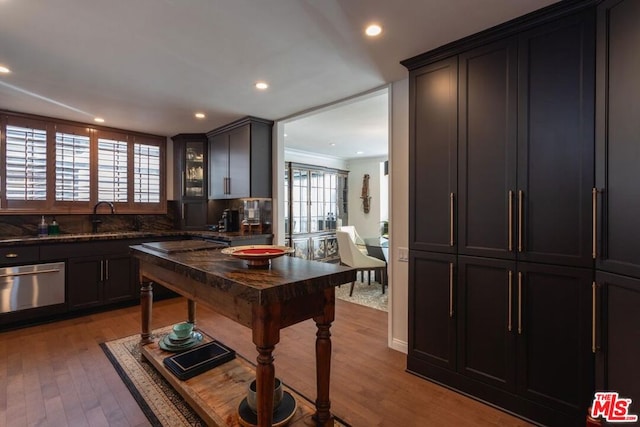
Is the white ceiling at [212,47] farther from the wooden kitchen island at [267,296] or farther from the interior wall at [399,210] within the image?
the wooden kitchen island at [267,296]

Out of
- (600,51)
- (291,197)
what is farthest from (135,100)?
(600,51)

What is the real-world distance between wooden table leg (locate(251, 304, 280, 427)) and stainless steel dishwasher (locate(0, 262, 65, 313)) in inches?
140

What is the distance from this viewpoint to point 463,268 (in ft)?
7.22

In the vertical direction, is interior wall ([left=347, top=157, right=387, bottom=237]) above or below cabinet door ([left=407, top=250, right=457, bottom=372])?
above

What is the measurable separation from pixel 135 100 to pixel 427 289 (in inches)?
140

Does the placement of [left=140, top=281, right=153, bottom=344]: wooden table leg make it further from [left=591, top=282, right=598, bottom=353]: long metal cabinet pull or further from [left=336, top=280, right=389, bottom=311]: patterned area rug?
[left=591, top=282, right=598, bottom=353]: long metal cabinet pull

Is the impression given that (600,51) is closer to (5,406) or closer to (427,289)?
(427,289)

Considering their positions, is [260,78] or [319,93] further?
[319,93]

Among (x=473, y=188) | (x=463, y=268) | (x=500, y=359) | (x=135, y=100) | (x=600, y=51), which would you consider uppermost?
(x=135, y=100)

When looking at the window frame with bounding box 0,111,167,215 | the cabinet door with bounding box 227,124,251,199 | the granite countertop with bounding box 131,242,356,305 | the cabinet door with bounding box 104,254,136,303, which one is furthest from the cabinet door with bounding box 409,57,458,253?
the window frame with bounding box 0,111,167,215

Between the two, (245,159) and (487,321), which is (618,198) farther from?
(245,159)

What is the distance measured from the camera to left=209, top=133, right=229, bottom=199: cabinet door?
14.9ft

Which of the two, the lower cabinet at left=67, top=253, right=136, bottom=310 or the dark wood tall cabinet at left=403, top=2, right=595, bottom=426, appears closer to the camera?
the dark wood tall cabinet at left=403, top=2, right=595, bottom=426

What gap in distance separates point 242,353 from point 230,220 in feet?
7.90
